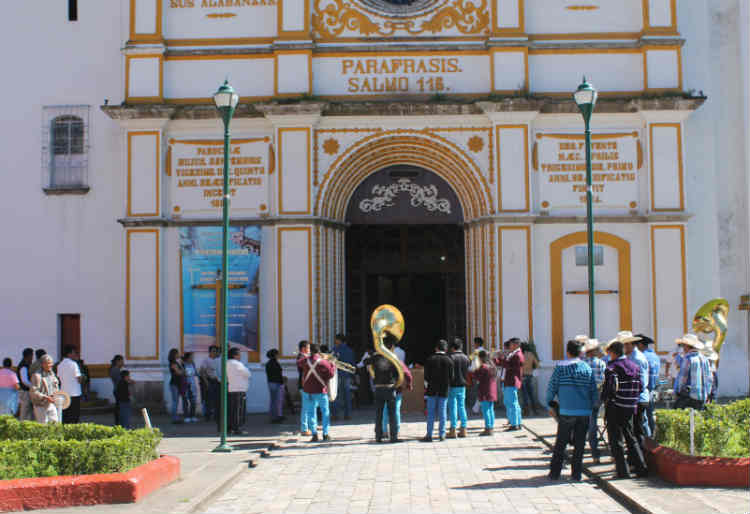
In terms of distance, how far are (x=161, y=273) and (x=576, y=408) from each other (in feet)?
39.8

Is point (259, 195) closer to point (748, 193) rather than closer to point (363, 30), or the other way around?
point (363, 30)

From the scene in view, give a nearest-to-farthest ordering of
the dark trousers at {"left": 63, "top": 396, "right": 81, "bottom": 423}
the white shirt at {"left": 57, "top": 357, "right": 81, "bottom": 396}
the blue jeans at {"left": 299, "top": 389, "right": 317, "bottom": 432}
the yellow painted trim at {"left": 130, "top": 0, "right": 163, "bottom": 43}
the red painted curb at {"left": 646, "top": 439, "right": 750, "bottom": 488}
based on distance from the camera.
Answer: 1. the red painted curb at {"left": 646, "top": 439, "right": 750, "bottom": 488}
2. the white shirt at {"left": 57, "top": 357, "right": 81, "bottom": 396}
3. the blue jeans at {"left": 299, "top": 389, "right": 317, "bottom": 432}
4. the dark trousers at {"left": 63, "top": 396, "right": 81, "bottom": 423}
5. the yellow painted trim at {"left": 130, "top": 0, "right": 163, "bottom": 43}

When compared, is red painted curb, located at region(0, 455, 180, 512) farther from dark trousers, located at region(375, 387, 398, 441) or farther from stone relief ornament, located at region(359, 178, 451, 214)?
stone relief ornament, located at region(359, 178, 451, 214)

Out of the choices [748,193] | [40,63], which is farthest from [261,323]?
[748,193]

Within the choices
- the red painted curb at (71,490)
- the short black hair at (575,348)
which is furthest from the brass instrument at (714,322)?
the red painted curb at (71,490)

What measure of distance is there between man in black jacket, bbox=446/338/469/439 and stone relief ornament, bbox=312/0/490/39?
8.61m

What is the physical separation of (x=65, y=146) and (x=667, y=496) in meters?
17.2

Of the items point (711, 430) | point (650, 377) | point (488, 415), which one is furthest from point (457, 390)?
point (711, 430)

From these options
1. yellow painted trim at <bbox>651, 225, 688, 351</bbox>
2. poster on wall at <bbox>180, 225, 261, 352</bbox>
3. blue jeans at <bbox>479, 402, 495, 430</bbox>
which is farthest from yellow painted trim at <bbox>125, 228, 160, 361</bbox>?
yellow painted trim at <bbox>651, 225, 688, 351</bbox>

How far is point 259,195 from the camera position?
2116cm

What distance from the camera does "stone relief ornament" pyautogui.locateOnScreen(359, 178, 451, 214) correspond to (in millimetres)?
21891

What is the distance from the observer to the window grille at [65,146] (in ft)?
73.0

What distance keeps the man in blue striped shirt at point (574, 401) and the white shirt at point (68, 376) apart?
863 centimetres

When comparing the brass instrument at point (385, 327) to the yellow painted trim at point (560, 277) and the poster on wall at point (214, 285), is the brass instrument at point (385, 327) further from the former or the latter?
the yellow painted trim at point (560, 277)
